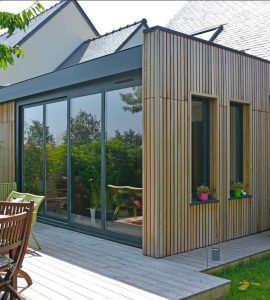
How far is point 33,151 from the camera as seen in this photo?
8539 mm

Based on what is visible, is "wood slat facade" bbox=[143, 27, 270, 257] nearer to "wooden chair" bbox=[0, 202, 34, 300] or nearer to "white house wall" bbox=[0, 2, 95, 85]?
"wooden chair" bbox=[0, 202, 34, 300]

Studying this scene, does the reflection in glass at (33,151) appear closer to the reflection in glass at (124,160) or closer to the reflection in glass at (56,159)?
the reflection in glass at (56,159)

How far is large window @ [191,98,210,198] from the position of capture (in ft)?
19.8

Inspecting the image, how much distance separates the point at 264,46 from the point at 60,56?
7.27 metres

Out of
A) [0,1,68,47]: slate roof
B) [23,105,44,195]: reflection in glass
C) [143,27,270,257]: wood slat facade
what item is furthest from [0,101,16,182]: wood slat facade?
[143,27,270,257]: wood slat facade

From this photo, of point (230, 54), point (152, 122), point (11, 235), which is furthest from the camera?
point (230, 54)

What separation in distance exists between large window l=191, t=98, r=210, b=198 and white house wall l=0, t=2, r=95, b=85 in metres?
8.06

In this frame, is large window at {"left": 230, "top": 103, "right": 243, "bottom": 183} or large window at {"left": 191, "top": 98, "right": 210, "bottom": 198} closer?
large window at {"left": 191, "top": 98, "right": 210, "bottom": 198}

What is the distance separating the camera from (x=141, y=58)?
554cm

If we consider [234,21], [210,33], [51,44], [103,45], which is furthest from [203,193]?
[51,44]

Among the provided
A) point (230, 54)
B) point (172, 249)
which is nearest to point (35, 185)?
point (172, 249)

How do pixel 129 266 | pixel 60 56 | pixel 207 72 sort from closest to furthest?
pixel 129 266, pixel 207 72, pixel 60 56

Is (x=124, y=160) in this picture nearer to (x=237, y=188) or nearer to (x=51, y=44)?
(x=237, y=188)

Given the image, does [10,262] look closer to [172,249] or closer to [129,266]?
[129,266]
